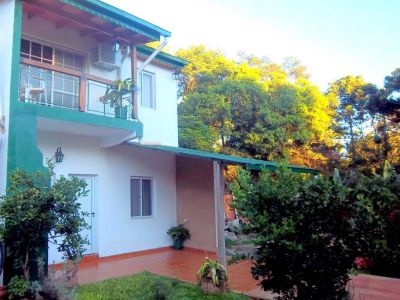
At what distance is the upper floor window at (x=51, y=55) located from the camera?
10.7m

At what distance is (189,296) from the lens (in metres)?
7.45

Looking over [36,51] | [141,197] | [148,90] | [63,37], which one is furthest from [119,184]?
[63,37]

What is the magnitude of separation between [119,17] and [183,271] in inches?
296

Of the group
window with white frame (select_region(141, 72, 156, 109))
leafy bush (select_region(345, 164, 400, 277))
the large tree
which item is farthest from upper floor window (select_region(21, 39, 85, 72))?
the large tree

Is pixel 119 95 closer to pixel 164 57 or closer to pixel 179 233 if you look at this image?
pixel 164 57

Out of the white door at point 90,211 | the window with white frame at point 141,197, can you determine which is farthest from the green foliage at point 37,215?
the window with white frame at point 141,197

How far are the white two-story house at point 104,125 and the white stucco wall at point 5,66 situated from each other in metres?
0.03

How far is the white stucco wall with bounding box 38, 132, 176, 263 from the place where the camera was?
11.1 meters

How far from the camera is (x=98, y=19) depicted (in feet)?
34.6

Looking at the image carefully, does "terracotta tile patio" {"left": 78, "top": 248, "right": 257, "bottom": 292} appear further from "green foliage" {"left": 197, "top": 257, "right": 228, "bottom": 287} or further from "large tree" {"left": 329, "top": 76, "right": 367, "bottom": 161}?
"large tree" {"left": 329, "top": 76, "right": 367, "bottom": 161}

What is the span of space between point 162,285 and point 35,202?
113 inches

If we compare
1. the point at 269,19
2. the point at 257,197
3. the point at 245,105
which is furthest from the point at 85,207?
the point at 245,105

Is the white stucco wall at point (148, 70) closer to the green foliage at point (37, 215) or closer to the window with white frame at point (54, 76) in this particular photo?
the window with white frame at point (54, 76)

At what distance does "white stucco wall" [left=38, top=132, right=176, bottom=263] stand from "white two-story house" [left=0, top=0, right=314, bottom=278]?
0.11 feet
